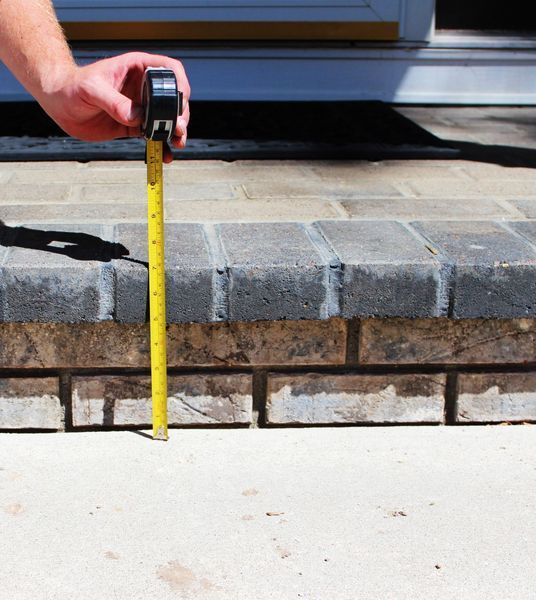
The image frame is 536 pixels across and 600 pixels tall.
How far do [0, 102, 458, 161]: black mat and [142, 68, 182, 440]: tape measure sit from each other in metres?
1.28

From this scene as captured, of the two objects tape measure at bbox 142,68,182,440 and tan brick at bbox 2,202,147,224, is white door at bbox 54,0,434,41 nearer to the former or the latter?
tan brick at bbox 2,202,147,224

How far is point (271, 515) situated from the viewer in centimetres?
183

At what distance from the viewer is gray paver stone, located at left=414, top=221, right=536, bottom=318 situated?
2094mm

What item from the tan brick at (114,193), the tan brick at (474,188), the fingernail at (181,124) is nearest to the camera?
the fingernail at (181,124)

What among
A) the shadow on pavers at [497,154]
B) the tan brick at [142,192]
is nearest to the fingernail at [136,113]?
the tan brick at [142,192]

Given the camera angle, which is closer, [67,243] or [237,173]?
[67,243]

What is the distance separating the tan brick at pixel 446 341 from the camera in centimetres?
218

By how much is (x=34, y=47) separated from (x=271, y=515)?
1169mm

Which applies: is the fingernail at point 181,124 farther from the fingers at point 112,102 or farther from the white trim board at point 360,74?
the white trim board at point 360,74

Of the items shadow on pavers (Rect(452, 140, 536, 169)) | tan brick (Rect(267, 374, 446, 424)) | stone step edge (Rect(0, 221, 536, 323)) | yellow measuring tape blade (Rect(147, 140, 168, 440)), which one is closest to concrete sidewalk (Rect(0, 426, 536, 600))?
tan brick (Rect(267, 374, 446, 424))

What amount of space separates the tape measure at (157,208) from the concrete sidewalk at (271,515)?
14 cm

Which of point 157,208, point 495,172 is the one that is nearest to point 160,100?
point 157,208

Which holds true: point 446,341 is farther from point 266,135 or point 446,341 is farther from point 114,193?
point 266,135

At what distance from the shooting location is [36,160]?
3180 mm
